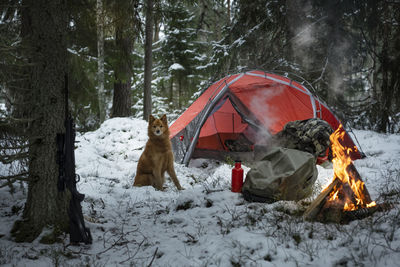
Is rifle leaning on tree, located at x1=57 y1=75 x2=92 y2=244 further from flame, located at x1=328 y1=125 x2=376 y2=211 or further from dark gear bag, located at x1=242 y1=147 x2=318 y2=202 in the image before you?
flame, located at x1=328 y1=125 x2=376 y2=211

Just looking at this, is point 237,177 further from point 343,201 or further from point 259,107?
point 259,107

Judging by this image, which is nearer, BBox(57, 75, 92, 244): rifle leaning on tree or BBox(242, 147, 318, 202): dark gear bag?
BBox(57, 75, 92, 244): rifle leaning on tree

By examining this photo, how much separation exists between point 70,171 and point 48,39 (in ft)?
4.19

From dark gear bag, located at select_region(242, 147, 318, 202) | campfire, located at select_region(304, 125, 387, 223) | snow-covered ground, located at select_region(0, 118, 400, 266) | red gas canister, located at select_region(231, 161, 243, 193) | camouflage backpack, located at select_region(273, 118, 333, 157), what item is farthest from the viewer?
camouflage backpack, located at select_region(273, 118, 333, 157)

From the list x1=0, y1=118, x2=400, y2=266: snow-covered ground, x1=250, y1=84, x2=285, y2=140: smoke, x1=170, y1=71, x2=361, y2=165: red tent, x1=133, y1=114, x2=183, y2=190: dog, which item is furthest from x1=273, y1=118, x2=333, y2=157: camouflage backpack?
x1=133, y1=114, x2=183, y2=190: dog

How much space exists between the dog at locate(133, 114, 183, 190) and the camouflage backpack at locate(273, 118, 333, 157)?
219cm

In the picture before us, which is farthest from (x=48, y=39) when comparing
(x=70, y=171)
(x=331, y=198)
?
(x=331, y=198)

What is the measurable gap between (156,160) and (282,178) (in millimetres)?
2365

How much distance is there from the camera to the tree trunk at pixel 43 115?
2.39 metres

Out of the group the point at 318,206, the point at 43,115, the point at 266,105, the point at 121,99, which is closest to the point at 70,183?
the point at 43,115

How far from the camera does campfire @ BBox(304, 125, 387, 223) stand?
255 cm

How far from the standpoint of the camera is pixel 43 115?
2.43m

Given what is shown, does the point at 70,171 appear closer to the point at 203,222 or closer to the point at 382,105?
the point at 203,222

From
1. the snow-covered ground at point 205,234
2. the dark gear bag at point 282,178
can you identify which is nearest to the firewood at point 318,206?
the snow-covered ground at point 205,234
